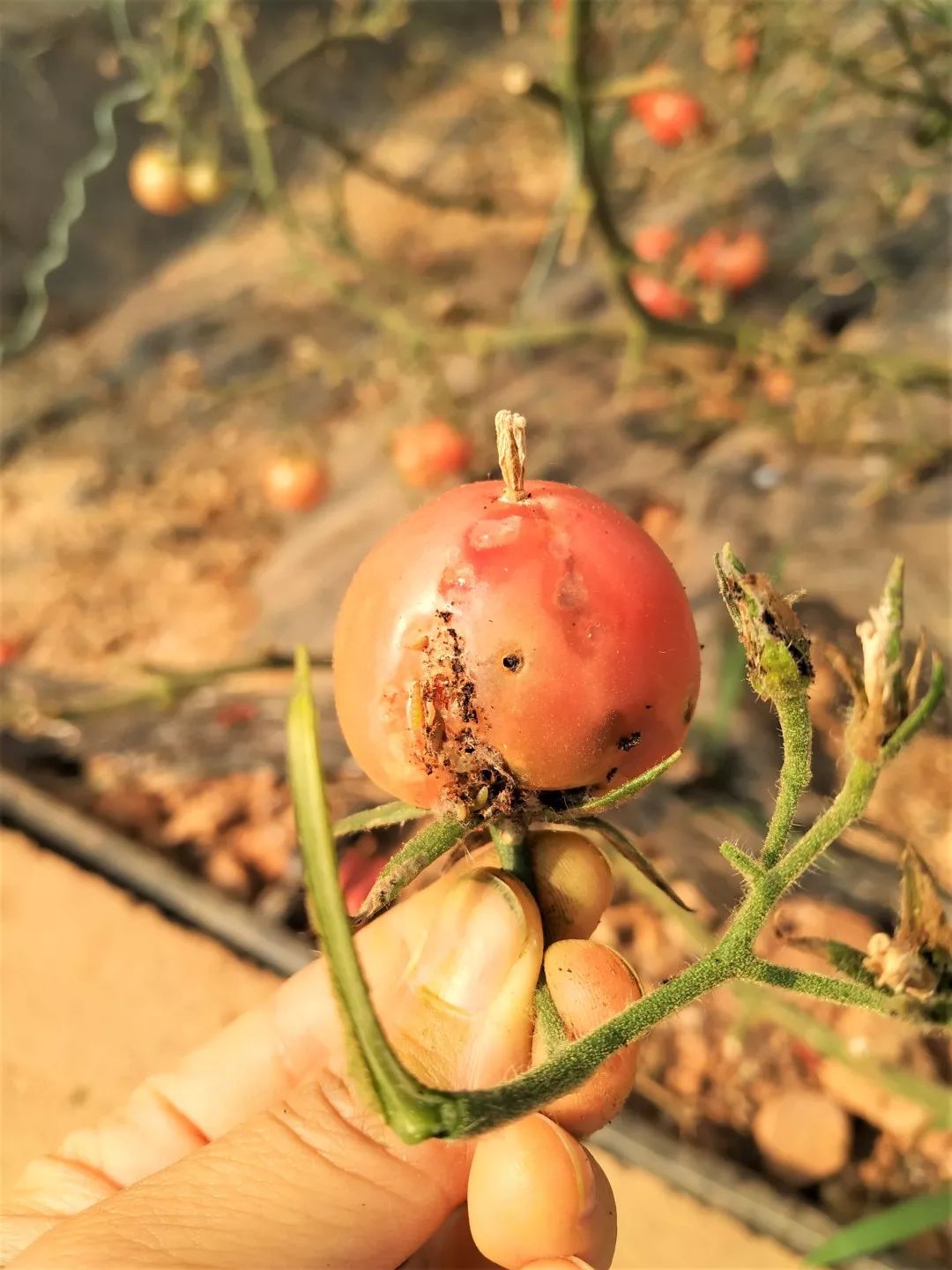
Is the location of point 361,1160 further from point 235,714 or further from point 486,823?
point 235,714

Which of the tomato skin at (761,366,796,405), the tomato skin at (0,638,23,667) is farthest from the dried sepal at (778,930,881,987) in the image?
the tomato skin at (0,638,23,667)

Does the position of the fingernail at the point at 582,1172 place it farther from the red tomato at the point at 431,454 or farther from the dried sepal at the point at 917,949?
the red tomato at the point at 431,454

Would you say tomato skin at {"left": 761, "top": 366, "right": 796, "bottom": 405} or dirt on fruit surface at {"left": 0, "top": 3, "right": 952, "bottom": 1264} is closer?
dirt on fruit surface at {"left": 0, "top": 3, "right": 952, "bottom": 1264}

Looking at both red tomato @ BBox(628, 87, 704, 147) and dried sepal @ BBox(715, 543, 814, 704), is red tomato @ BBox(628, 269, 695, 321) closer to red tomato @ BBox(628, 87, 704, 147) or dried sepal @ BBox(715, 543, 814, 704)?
red tomato @ BBox(628, 87, 704, 147)

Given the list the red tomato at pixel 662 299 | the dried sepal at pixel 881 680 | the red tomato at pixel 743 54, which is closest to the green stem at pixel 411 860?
the dried sepal at pixel 881 680

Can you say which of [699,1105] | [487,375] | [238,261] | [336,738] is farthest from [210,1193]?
[238,261]

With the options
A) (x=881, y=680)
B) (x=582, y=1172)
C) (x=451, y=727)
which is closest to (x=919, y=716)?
(x=881, y=680)

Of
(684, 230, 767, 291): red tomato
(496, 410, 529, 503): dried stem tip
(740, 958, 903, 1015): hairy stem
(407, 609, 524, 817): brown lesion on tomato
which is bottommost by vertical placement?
(684, 230, 767, 291): red tomato
